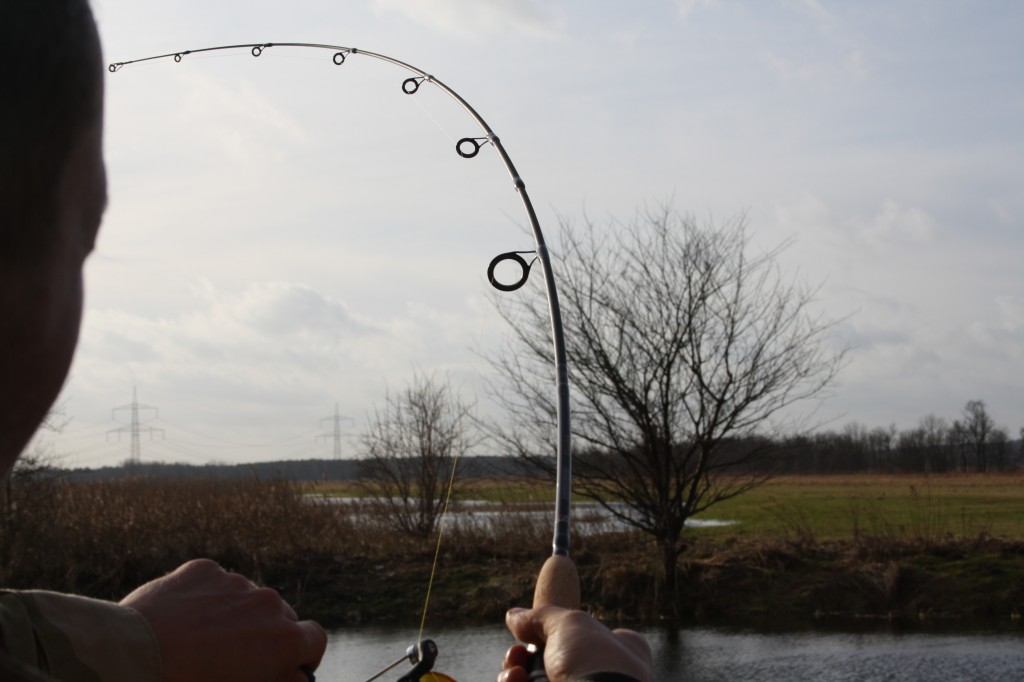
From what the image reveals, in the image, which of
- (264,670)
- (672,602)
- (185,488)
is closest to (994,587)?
(672,602)

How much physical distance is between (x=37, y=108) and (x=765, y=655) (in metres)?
11.8

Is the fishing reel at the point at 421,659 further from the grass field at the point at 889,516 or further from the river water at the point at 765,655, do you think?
the grass field at the point at 889,516

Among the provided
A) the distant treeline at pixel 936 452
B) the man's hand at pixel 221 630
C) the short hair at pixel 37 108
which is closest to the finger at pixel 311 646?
the man's hand at pixel 221 630

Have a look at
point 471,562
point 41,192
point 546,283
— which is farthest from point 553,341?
point 471,562

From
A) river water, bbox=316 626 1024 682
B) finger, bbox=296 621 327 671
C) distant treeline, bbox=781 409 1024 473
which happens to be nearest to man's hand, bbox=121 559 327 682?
finger, bbox=296 621 327 671

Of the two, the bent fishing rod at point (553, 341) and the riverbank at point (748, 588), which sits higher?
the bent fishing rod at point (553, 341)

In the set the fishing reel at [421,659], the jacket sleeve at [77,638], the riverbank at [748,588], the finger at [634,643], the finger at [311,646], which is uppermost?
the jacket sleeve at [77,638]

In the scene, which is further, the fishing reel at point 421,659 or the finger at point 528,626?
the fishing reel at point 421,659

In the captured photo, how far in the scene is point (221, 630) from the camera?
111cm

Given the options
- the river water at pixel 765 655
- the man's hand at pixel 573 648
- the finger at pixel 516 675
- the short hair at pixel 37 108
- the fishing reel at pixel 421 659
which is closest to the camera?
the short hair at pixel 37 108

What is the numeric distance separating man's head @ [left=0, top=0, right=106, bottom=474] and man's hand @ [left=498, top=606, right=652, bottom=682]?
97cm

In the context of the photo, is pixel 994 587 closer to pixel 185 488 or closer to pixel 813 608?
pixel 813 608

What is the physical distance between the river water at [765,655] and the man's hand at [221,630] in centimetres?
895

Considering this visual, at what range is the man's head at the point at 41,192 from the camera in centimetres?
59
